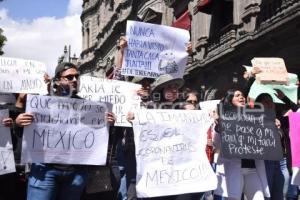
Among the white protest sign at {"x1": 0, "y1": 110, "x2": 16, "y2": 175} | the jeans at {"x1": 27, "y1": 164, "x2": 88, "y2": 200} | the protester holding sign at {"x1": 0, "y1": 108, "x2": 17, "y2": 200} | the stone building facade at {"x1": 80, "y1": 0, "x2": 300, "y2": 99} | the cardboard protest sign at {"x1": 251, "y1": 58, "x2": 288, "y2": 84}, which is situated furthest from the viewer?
the stone building facade at {"x1": 80, "y1": 0, "x2": 300, "y2": 99}

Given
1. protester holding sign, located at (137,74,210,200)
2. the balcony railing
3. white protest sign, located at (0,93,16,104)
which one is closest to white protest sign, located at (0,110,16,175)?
white protest sign, located at (0,93,16,104)

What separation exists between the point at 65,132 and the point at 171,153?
103 cm

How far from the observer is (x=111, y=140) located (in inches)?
196

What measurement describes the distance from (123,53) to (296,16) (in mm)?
6748

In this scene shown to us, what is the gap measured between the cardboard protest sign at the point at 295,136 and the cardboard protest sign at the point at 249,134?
1.24 feet

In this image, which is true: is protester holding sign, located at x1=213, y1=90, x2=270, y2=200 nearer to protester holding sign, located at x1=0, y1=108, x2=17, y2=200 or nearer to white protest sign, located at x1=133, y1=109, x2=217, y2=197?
white protest sign, located at x1=133, y1=109, x2=217, y2=197

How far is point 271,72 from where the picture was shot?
5762 mm

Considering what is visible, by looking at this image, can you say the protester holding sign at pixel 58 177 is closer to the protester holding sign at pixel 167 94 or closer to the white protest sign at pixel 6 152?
the white protest sign at pixel 6 152

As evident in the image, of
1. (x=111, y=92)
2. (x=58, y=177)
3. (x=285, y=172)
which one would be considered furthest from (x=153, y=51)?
(x=58, y=177)

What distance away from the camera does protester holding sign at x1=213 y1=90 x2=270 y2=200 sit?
4.84 metres

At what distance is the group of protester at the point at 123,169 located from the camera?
400cm

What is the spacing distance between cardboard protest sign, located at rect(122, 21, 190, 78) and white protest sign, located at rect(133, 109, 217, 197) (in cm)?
121

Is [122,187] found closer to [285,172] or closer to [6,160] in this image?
[6,160]

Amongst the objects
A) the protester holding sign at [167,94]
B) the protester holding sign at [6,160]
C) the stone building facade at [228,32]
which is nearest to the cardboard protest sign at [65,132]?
the protester holding sign at [6,160]
